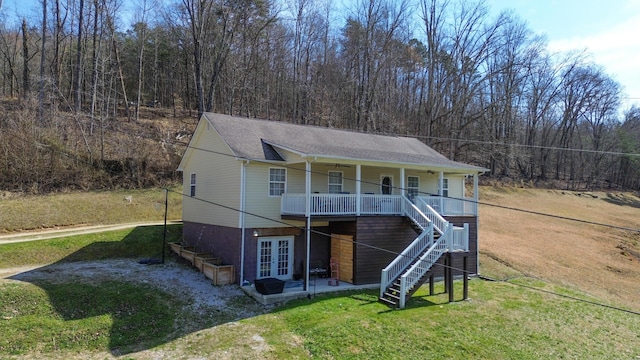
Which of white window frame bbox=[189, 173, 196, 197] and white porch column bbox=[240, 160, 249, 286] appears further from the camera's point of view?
white window frame bbox=[189, 173, 196, 197]

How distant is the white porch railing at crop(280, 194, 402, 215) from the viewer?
15266 millimetres

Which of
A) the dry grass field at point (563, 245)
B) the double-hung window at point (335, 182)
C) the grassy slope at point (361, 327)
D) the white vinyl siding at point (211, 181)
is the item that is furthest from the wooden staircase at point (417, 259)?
the white vinyl siding at point (211, 181)

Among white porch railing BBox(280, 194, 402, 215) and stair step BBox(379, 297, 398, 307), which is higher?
white porch railing BBox(280, 194, 402, 215)

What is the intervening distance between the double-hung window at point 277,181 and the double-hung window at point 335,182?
2.35 meters

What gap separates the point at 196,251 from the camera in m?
18.2

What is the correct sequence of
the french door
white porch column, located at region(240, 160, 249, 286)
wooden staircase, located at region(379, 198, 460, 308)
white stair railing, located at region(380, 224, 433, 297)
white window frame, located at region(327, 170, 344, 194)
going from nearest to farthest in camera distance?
wooden staircase, located at region(379, 198, 460, 308) → white stair railing, located at region(380, 224, 433, 297) → white porch column, located at region(240, 160, 249, 286) → the french door → white window frame, located at region(327, 170, 344, 194)

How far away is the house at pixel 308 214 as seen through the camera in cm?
1510

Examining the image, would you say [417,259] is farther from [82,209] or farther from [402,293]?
[82,209]

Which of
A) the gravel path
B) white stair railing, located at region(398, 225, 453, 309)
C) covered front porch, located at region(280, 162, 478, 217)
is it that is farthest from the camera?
covered front porch, located at region(280, 162, 478, 217)

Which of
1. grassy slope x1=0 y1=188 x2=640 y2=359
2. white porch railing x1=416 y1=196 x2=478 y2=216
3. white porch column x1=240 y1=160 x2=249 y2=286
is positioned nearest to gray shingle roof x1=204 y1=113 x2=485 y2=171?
white porch column x1=240 y1=160 x2=249 y2=286

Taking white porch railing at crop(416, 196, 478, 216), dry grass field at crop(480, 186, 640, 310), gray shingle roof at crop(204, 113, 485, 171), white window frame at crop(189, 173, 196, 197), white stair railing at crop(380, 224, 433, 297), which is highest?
gray shingle roof at crop(204, 113, 485, 171)

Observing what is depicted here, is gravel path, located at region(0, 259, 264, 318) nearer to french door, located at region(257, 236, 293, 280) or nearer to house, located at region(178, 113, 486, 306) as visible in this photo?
house, located at region(178, 113, 486, 306)

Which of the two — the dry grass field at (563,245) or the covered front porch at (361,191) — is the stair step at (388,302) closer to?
the covered front porch at (361,191)

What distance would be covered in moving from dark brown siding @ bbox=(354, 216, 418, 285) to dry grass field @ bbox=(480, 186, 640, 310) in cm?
402
